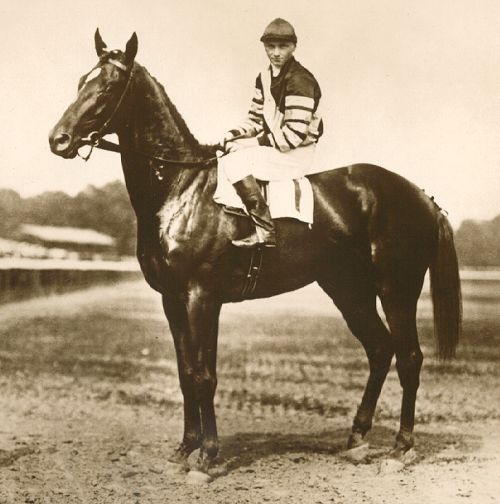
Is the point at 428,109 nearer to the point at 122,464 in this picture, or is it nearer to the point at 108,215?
the point at 108,215

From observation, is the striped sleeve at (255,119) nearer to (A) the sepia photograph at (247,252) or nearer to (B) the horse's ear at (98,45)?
(A) the sepia photograph at (247,252)

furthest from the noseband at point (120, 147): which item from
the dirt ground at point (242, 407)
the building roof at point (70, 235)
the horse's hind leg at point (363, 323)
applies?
the building roof at point (70, 235)

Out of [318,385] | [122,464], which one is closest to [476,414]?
[318,385]

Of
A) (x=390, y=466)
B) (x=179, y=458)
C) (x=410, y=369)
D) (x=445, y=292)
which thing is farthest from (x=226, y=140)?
(x=390, y=466)

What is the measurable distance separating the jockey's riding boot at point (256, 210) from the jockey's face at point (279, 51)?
0.80m

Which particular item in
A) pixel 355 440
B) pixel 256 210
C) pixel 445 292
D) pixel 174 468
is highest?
pixel 256 210

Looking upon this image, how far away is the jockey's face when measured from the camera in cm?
458

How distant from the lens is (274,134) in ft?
14.8

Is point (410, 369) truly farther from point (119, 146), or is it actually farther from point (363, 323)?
point (119, 146)

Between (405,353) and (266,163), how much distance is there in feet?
5.01

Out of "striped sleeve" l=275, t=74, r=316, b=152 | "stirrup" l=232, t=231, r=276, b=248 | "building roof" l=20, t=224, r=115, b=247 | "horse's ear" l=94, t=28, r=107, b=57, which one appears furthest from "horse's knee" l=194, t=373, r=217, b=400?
"building roof" l=20, t=224, r=115, b=247

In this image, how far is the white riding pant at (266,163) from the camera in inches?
172

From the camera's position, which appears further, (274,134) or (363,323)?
(363,323)

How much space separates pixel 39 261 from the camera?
7039mm
